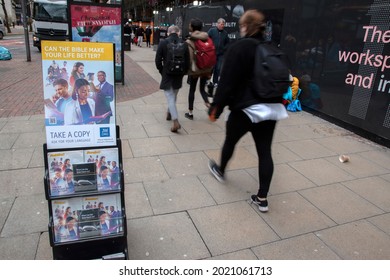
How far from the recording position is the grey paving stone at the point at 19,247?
8.04 feet

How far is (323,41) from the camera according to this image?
6.29 metres

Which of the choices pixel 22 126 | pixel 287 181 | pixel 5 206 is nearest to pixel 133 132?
pixel 22 126

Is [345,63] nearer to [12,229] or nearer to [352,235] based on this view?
[352,235]

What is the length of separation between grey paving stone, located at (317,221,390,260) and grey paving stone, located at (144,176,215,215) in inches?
46.8

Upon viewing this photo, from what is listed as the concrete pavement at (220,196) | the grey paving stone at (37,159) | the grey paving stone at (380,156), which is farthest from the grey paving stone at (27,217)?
the grey paving stone at (380,156)

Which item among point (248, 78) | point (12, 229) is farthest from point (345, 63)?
point (12, 229)

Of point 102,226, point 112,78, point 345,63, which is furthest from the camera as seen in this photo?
point 345,63

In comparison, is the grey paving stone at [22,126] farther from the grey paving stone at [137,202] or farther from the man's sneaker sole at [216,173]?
the man's sneaker sole at [216,173]

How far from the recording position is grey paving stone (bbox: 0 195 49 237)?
275 cm

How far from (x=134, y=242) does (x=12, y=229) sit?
111 centimetres

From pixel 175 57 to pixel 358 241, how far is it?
351 cm

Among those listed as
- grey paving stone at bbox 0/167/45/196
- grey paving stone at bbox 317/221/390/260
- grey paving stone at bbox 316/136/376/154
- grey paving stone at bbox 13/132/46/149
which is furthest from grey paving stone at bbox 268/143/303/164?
grey paving stone at bbox 13/132/46/149

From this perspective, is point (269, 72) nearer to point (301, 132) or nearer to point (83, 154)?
point (83, 154)

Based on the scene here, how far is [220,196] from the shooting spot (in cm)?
343
